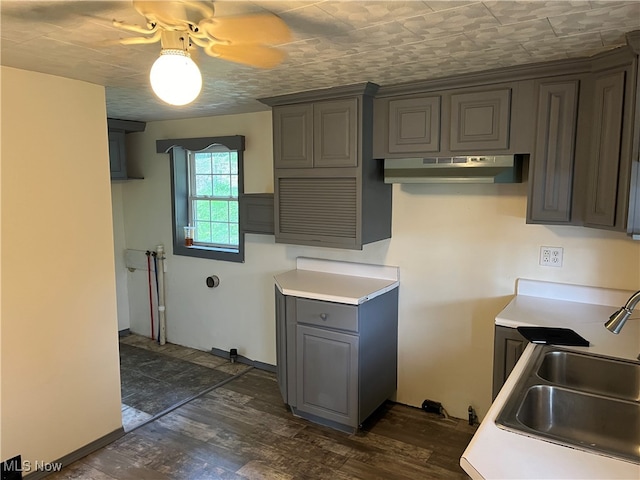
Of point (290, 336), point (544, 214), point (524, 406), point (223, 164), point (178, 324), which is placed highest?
point (223, 164)

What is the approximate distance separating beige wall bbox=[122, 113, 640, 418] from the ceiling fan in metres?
1.79

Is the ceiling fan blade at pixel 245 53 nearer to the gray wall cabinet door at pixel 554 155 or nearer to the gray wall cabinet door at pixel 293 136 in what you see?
the gray wall cabinet door at pixel 293 136

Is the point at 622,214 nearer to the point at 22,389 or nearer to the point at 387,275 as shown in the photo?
the point at 387,275

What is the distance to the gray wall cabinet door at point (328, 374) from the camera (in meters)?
2.80

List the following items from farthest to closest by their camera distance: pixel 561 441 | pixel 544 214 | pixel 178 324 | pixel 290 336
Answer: pixel 178 324, pixel 290 336, pixel 544 214, pixel 561 441

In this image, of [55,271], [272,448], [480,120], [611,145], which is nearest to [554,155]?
[611,145]

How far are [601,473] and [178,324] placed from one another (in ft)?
12.9

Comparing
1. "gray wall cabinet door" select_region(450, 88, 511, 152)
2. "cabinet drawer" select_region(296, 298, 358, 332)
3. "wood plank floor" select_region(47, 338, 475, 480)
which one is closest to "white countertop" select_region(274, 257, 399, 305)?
"cabinet drawer" select_region(296, 298, 358, 332)

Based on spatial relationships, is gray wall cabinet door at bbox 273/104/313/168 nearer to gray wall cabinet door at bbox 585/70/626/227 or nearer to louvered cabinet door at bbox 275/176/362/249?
louvered cabinet door at bbox 275/176/362/249

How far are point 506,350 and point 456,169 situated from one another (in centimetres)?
100

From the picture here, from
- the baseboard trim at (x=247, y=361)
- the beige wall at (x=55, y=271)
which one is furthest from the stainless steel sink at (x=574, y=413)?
the baseboard trim at (x=247, y=361)

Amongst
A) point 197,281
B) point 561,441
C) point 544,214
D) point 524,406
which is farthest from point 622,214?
point 197,281

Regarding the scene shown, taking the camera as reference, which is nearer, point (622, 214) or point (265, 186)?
point (622, 214)

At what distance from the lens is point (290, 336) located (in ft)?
9.82
